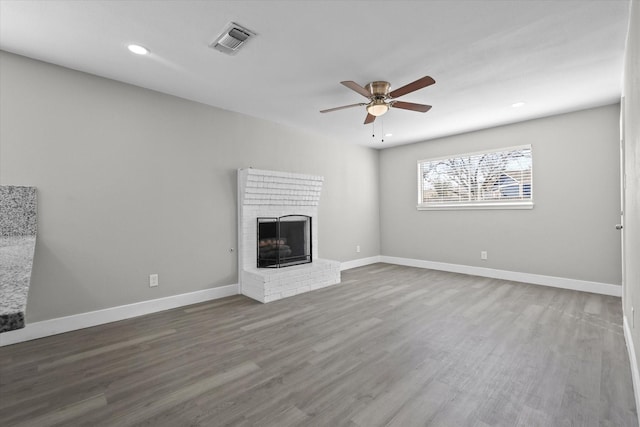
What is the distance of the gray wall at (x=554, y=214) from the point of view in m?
3.84

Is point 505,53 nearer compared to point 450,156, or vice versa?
point 505,53

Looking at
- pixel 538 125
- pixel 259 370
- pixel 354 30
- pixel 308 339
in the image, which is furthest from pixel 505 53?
pixel 259 370

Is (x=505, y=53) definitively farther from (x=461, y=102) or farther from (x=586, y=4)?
(x=461, y=102)

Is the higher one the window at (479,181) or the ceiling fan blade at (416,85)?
the ceiling fan blade at (416,85)

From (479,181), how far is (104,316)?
5.42m

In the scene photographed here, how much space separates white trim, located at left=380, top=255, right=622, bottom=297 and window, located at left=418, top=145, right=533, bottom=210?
1.01m

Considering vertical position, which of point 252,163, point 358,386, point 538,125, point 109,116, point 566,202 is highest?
point 538,125

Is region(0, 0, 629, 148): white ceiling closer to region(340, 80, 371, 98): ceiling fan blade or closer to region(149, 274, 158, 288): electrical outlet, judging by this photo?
region(340, 80, 371, 98): ceiling fan blade

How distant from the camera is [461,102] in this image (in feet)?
12.0

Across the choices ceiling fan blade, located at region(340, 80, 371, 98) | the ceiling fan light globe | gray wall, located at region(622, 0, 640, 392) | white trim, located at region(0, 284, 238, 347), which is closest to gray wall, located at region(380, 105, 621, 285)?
gray wall, located at region(622, 0, 640, 392)

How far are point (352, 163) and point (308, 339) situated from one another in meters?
3.91

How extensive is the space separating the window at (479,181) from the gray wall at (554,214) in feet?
0.38

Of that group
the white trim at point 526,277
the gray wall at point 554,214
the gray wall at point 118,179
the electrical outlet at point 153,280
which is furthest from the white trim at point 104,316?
the gray wall at point 554,214

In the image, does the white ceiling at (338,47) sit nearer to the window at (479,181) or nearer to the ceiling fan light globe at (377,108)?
the ceiling fan light globe at (377,108)
